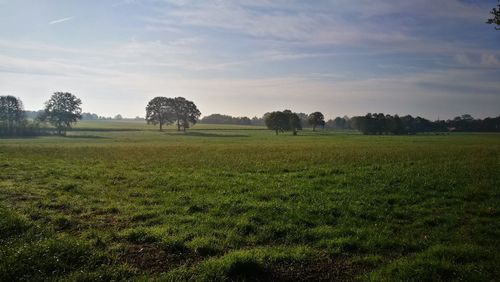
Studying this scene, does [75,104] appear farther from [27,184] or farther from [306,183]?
[306,183]

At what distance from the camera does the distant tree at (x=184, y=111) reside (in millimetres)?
115000

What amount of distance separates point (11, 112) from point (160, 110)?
1594 inches

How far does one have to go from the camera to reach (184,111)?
116125 mm

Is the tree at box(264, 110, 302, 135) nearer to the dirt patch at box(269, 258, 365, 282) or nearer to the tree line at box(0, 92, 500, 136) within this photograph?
the tree line at box(0, 92, 500, 136)

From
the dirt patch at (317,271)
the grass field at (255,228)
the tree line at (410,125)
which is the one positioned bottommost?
the dirt patch at (317,271)

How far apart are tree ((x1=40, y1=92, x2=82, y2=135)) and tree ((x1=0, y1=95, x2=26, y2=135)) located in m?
5.96

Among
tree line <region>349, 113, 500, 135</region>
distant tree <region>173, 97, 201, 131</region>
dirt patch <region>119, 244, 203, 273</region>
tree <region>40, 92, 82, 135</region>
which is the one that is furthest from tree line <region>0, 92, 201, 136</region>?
tree line <region>349, 113, 500, 135</region>

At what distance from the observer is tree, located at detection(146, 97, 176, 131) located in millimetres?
112875

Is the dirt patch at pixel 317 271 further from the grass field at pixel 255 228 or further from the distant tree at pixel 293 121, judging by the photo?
the distant tree at pixel 293 121

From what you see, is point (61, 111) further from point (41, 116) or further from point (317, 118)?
point (317, 118)

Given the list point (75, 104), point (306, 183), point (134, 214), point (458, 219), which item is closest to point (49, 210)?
point (134, 214)

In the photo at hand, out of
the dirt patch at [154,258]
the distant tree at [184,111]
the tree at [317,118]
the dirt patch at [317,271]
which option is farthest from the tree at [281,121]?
the dirt patch at [317,271]

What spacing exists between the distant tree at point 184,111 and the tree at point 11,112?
4283 centimetres

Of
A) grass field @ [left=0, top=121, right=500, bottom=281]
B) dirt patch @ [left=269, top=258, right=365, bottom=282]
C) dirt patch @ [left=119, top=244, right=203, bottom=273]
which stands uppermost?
grass field @ [left=0, top=121, right=500, bottom=281]
